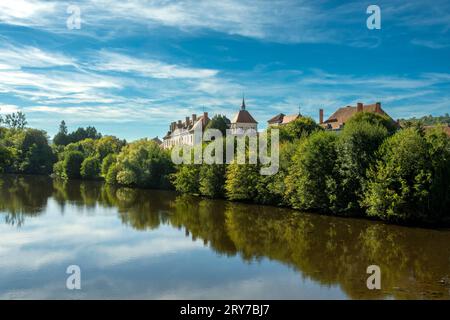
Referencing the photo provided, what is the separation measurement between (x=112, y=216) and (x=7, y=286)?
58.2 feet

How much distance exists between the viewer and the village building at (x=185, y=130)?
72.5m

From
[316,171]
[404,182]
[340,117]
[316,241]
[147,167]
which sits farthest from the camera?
[340,117]

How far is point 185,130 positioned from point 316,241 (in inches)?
2297

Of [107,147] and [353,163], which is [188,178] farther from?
[107,147]

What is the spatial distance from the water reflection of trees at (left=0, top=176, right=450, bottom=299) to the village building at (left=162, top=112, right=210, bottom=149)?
34.2 m

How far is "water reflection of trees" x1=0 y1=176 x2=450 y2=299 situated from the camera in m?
15.9

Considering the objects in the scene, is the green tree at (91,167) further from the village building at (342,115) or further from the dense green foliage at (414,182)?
the dense green foliage at (414,182)

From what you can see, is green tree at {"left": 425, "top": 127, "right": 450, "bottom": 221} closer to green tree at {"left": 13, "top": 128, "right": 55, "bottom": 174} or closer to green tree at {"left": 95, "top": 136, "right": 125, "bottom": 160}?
green tree at {"left": 95, "top": 136, "right": 125, "bottom": 160}

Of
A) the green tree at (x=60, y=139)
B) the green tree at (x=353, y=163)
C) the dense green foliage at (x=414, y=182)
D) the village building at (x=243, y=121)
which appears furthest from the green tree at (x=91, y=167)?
the dense green foliage at (x=414, y=182)

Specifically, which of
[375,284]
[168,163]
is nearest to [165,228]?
[375,284]

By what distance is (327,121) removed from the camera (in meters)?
62.2

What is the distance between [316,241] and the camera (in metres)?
22.8

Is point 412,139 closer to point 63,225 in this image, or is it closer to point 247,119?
point 63,225

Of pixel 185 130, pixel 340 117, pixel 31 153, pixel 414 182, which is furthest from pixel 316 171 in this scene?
pixel 31 153
